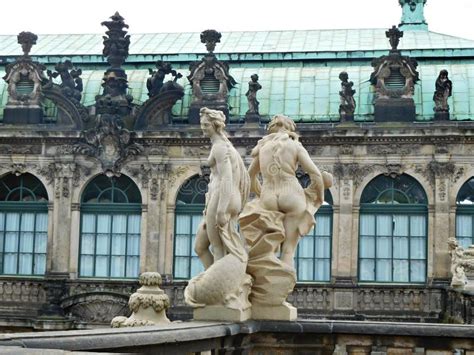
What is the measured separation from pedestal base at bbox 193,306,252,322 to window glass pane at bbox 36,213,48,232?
22.7 meters

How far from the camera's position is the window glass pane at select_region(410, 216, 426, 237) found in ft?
103

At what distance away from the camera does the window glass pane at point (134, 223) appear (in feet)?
108

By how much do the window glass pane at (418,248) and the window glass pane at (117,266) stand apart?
906 centimetres

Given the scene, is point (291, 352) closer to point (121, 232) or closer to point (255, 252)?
point (255, 252)

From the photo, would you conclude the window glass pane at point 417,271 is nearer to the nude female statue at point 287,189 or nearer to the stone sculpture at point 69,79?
the stone sculpture at point 69,79

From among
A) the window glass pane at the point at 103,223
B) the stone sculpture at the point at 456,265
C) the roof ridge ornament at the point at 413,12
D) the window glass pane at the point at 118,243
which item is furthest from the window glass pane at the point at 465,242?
the roof ridge ornament at the point at 413,12

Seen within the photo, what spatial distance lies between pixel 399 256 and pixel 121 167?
30.0 ft

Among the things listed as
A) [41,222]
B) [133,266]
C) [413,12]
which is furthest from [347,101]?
[413,12]

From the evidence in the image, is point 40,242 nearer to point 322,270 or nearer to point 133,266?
point 133,266

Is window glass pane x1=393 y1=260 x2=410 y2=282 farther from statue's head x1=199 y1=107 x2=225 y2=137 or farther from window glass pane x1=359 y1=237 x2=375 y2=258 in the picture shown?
statue's head x1=199 y1=107 x2=225 y2=137

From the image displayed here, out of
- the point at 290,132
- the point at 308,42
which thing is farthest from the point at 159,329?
the point at 308,42

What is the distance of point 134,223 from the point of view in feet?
109

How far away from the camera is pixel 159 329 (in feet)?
30.5

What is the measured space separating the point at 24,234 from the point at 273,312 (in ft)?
74.6
